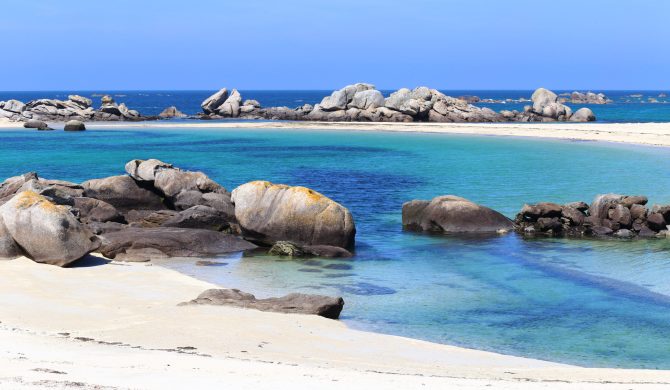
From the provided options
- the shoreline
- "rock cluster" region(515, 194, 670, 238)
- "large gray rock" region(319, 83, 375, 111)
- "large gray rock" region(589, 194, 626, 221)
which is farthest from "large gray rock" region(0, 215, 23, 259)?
"large gray rock" region(319, 83, 375, 111)

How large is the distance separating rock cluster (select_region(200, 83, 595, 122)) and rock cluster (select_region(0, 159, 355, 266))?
68591 mm

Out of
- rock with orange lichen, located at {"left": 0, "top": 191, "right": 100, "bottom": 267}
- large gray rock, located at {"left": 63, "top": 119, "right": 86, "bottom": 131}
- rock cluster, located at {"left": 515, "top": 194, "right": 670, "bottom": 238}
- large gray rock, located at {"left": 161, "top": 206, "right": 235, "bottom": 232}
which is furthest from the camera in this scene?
large gray rock, located at {"left": 63, "top": 119, "right": 86, "bottom": 131}

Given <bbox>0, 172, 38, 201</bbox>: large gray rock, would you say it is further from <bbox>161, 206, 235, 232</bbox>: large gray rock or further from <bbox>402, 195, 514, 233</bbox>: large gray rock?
<bbox>402, 195, 514, 233</bbox>: large gray rock

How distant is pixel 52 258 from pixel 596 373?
11161 mm

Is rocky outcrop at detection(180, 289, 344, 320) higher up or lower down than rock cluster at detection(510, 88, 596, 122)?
lower down

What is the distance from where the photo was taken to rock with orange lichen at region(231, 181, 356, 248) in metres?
21.7

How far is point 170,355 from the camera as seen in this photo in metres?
10.7

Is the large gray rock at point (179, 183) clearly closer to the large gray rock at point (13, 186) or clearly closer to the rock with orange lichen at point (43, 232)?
the large gray rock at point (13, 186)

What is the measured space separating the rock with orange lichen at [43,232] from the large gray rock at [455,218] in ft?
34.7

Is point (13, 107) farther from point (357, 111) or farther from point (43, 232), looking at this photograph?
point (43, 232)

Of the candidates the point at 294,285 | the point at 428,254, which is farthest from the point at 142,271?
the point at 428,254

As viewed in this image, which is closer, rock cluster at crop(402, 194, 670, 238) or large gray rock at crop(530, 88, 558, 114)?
rock cluster at crop(402, 194, 670, 238)

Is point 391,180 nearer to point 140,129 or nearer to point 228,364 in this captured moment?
point 228,364

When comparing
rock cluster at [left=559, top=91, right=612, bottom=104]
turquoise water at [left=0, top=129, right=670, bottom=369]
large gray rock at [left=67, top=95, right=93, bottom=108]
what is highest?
rock cluster at [left=559, top=91, right=612, bottom=104]
